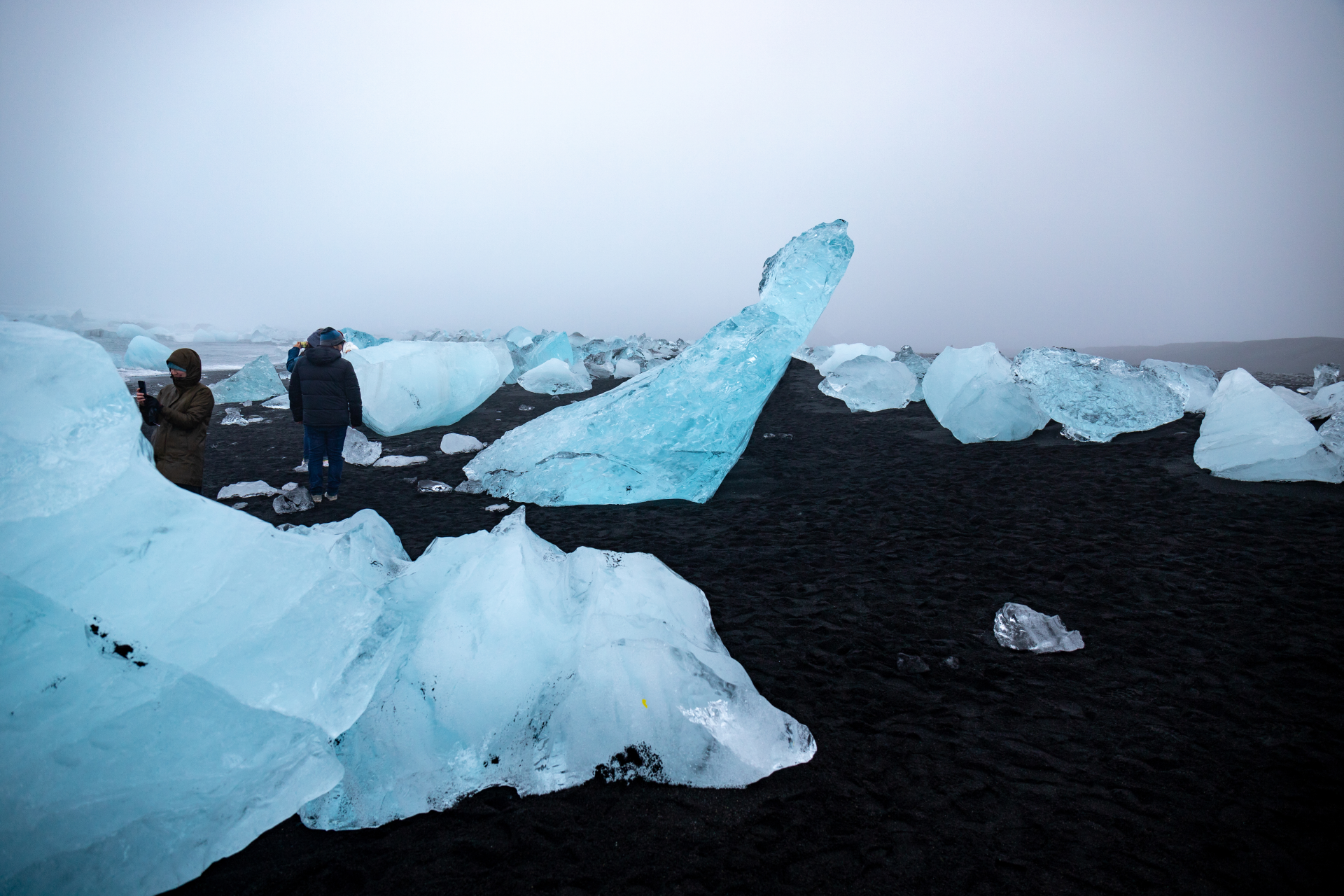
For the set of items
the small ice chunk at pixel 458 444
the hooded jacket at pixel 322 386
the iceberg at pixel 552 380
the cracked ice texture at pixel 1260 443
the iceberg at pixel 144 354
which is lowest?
the iceberg at pixel 144 354

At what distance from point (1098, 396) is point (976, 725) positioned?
5.93 meters

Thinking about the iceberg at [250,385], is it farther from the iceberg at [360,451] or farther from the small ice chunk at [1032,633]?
the small ice chunk at [1032,633]

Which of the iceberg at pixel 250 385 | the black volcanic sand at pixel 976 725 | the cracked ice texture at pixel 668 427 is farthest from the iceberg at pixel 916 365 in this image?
the iceberg at pixel 250 385

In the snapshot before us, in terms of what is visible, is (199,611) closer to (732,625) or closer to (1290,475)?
(732,625)

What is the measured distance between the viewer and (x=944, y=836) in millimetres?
1513

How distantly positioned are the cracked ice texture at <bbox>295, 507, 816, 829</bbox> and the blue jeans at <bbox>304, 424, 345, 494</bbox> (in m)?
3.08

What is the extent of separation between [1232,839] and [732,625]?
166 cm

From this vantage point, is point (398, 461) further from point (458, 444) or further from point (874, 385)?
point (874, 385)

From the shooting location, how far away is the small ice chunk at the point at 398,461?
587 centimetres

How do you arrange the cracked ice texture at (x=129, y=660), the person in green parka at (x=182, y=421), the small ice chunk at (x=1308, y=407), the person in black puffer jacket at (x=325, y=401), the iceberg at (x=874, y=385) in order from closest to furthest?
the cracked ice texture at (x=129, y=660), the person in green parka at (x=182, y=421), the person in black puffer jacket at (x=325, y=401), the small ice chunk at (x=1308, y=407), the iceberg at (x=874, y=385)

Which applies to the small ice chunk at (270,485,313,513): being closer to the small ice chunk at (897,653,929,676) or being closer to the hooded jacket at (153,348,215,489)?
the hooded jacket at (153,348,215,489)

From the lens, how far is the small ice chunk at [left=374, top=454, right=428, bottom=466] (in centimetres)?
587

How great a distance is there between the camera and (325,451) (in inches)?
185

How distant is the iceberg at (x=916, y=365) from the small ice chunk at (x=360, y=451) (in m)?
7.80
